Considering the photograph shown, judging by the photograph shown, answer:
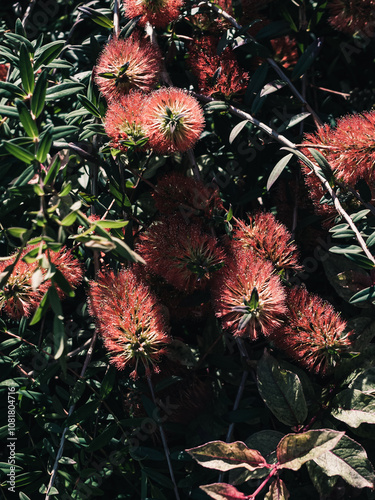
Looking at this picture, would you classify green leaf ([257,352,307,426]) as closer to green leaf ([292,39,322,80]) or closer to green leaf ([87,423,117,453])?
green leaf ([87,423,117,453])

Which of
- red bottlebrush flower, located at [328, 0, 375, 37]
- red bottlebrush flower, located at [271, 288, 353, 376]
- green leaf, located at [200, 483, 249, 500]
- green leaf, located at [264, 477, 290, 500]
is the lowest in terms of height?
green leaf, located at [264, 477, 290, 500]

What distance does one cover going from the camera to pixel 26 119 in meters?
0.96

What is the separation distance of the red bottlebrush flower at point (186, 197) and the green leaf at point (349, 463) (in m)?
0.54

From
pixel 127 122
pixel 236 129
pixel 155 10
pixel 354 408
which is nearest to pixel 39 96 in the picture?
pixel 127 122

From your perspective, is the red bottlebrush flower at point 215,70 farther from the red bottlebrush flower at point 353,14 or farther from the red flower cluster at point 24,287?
the red flower cluster at point 24,287

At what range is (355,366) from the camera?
113 centimetres

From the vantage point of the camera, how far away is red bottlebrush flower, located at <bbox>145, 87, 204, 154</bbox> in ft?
3.22

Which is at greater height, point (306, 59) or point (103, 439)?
point (306, 59)

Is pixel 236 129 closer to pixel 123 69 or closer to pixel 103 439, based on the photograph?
pixel 123 69

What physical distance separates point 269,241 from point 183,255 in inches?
7.4

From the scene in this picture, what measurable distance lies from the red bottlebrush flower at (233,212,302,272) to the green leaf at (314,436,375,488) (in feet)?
1.20

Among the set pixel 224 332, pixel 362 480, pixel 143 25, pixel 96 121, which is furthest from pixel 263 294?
pixel 143 25

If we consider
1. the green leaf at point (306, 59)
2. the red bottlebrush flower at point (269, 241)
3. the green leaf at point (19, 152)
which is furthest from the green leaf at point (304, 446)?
the green leaf at point (306, 59)

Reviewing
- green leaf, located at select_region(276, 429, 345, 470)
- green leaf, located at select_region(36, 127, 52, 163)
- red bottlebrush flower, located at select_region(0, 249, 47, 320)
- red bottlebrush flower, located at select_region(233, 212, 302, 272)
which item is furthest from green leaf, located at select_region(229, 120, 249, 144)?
green leaf, located at select_region(276, 429, 345, 470)
